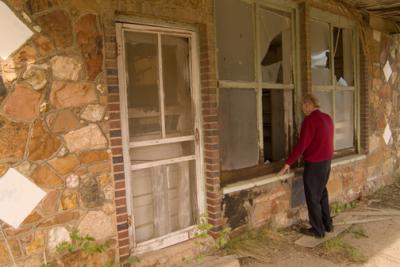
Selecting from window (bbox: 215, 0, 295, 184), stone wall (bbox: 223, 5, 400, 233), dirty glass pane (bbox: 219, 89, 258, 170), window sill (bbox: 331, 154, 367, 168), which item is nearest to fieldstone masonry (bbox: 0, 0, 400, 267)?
window (bbox: 215, 0, 295, 184)

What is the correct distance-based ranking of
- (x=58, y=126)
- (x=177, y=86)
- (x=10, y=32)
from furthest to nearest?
(x=177, y=86) < (x=58, y=126) < (x=10, y=32)

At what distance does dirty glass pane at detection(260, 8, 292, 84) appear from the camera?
3.84 meters

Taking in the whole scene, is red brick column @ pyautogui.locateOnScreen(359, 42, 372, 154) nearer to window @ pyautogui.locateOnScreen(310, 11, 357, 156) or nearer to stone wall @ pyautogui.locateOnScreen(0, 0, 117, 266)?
window @ pyautogui.locateOnScreen(310, 11, 357, 156)

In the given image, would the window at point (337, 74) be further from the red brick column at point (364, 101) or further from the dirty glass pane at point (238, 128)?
the dirty glass pane at point (238, 128)

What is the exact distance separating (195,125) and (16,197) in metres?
1.64

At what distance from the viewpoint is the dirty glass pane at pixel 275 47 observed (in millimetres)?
3838

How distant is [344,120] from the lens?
5129 mm

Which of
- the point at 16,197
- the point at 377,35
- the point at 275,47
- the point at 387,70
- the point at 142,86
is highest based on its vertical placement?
the point at 377,35

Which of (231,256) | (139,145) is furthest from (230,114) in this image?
(231,256)

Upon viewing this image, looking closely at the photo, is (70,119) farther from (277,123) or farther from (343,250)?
(343,250)

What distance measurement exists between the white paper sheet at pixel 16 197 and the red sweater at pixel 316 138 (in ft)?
8.62

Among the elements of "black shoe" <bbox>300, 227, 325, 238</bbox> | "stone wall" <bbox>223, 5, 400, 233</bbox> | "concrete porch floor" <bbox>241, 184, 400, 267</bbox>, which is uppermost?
"stone wall" <bbox>223, 5, 400, 233</bbox>

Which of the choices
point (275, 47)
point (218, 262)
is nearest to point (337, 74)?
point (275, 47)

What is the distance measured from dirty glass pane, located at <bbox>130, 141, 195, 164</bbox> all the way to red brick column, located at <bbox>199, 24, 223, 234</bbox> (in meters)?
0.19
